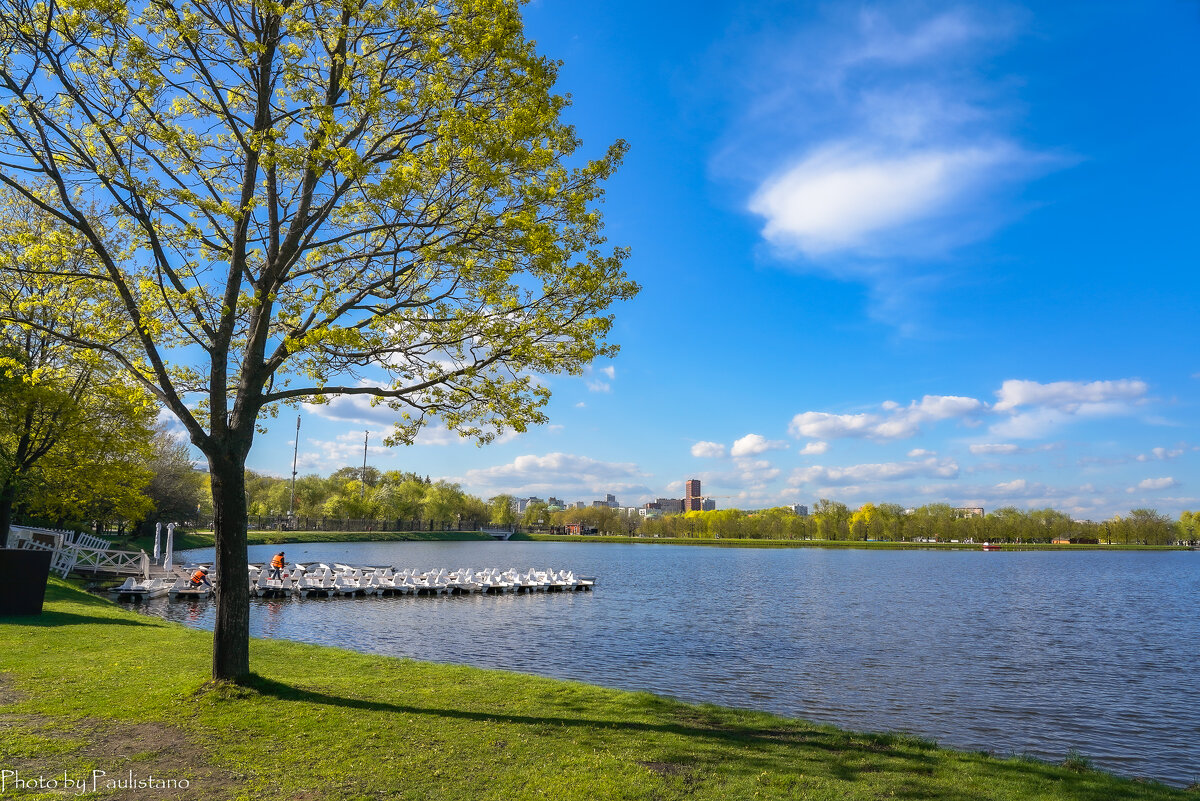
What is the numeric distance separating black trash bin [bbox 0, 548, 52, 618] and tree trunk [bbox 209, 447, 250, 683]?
10.1m

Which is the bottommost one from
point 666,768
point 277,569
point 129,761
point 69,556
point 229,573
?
point 277,569

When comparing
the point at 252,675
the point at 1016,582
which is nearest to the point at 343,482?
the point at 1016,582

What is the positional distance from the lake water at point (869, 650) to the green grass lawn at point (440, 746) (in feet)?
13.4

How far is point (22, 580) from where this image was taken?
56.4 ft

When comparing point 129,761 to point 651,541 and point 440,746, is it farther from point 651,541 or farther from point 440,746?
point 651,541

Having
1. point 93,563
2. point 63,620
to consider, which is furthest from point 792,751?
point 93,563

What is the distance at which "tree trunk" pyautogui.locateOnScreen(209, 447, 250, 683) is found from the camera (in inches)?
415

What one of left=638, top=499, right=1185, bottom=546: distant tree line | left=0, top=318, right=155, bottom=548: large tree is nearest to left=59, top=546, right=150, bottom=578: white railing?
left=0, top=318, right=155, bottom=548: large tree

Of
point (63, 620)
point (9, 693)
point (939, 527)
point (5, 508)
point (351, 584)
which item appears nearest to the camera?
point (9, 693)

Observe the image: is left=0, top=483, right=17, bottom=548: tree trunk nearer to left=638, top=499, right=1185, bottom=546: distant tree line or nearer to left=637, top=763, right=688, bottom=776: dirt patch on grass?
left=637, top=763, right=688, bottom=776: dirt patch on grass

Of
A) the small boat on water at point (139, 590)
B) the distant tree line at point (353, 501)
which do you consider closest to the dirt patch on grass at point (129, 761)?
the small boat on water at point (139, 590)

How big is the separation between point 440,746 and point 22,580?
15.1 meters

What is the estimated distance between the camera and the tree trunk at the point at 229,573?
10547 millimetres

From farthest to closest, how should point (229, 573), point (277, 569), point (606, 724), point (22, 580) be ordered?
point (277, 569) → point (22, 580) → point (229, 573) → point (606, 724)
